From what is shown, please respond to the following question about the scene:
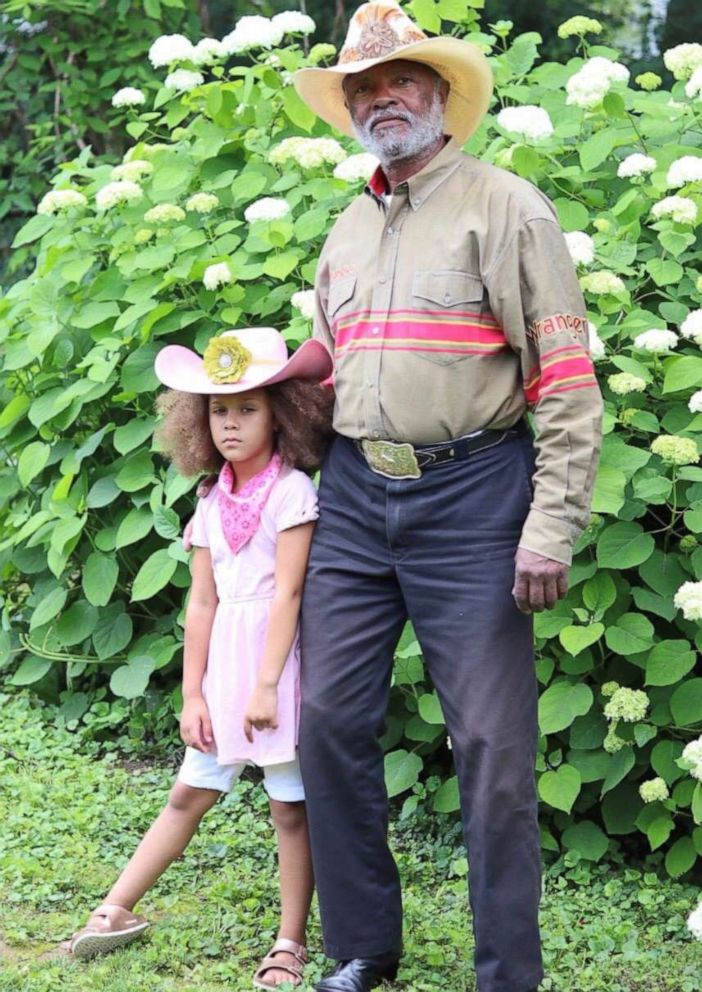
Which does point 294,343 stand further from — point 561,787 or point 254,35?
point 561,787

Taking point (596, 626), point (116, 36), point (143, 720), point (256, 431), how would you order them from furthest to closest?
point (116, 36) < point (143, 720) < point (596, 626) < point (256, 431)

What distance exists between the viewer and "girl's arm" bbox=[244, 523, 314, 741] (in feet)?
11.0

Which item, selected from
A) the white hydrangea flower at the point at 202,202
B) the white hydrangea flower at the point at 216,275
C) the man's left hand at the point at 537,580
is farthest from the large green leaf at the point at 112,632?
the man's left hand at the point at 537,580

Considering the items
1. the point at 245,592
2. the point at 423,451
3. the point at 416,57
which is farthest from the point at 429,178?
the point at 245,592

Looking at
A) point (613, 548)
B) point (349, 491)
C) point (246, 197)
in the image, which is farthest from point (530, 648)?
point (246, 197)

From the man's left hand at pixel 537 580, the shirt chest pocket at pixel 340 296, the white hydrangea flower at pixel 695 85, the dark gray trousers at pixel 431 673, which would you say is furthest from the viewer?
the white hydrangea flower at pixel 695 85

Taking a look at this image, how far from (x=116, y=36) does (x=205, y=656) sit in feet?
17.9

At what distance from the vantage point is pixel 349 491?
3.28 meters

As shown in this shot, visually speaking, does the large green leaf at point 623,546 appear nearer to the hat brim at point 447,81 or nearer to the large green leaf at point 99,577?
the hat brim at point 447,81

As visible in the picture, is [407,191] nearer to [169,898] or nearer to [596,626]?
[596,626]

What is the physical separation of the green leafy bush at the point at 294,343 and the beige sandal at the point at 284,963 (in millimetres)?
779

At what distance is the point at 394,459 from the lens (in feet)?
10.4

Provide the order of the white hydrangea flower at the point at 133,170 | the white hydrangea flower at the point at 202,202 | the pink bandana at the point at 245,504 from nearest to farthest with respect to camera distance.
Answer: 1. the pink bandana at the point at 245,504
2. the white hydrangea flower at the point at 202,202
3. the white hydrangea flower at the point at 133,170

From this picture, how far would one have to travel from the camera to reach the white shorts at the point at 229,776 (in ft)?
11.4
